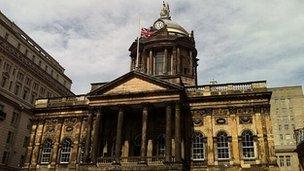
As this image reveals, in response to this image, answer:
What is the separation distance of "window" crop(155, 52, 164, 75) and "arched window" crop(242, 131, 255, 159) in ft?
49.1

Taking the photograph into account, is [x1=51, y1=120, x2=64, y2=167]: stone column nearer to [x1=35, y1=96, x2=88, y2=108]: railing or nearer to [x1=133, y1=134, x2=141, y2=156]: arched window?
[x1=35, y1=96, x2=88, y2=108]: railing

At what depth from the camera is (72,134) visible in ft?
121

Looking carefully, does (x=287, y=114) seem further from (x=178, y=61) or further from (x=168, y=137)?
(x=168, y=137)

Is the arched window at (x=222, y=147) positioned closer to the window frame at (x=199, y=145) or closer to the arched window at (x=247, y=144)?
the window frame at (x=199, y=145)

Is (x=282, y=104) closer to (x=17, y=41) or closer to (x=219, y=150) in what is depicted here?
(x=219, y=150)

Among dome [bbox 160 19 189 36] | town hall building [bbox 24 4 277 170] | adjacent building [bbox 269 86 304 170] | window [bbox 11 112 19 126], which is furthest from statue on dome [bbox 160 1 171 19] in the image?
adjacent building [bbox 269 86 304 170]

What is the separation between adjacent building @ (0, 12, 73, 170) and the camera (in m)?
45.0

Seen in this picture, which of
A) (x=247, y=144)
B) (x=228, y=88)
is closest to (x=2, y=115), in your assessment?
(x=228, y=88)

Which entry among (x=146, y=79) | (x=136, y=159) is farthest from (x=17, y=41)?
(x=136, y=159)

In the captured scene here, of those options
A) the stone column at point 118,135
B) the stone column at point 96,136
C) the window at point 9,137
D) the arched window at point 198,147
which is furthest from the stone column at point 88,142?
the window at point 9,137

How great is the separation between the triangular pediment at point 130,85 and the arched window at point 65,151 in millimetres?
6370

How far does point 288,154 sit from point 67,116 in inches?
1617

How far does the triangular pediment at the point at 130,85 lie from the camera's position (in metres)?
33.5

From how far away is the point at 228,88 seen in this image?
Result: 3434 cm
